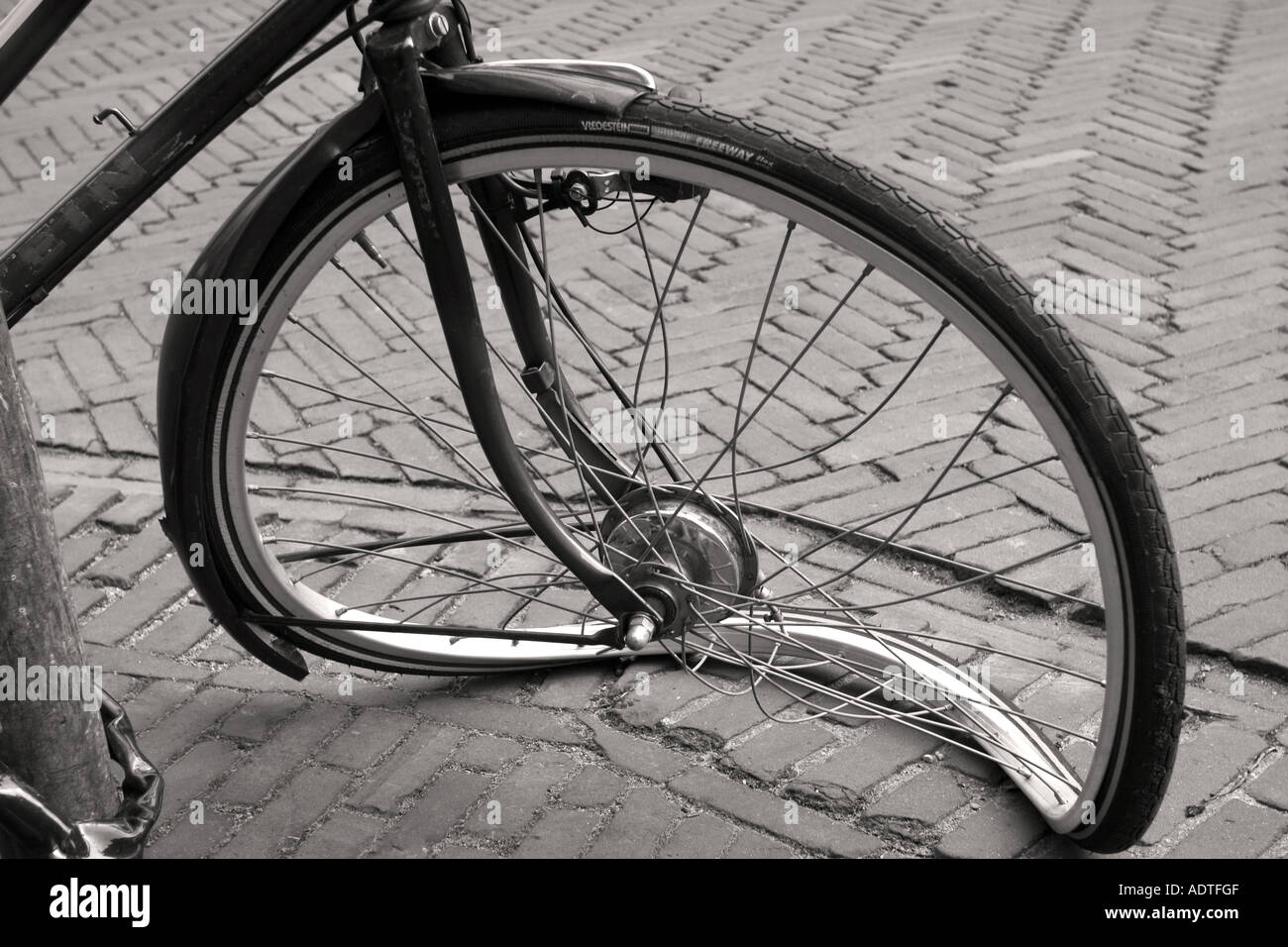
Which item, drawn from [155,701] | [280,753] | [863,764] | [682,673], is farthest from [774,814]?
[155,701]

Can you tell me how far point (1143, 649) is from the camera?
171cm

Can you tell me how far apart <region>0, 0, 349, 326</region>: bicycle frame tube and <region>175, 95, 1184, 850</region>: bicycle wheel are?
16 cm

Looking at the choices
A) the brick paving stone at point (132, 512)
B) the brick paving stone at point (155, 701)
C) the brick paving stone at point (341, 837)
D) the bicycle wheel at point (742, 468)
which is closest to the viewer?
the bicycle wheel at point (742, 468)

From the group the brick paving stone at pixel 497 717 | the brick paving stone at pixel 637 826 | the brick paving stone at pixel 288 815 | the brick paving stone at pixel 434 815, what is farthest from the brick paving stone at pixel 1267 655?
the brick paving stone at pixel 288 815

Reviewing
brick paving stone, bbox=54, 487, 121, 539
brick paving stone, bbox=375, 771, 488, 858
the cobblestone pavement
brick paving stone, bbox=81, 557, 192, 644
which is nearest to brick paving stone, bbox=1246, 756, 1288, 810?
the cobblestone pavement

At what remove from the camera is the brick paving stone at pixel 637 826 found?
205cm

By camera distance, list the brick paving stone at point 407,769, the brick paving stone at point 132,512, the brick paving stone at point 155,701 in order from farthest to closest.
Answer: the brick paving stone at point 132,512
the brick paving stone at point 155,701
the brick paving stone at point 407,769

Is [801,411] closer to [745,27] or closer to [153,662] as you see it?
[153,662]

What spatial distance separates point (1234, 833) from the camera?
2.00m

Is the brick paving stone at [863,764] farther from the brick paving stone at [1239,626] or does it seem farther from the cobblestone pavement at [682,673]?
the brick paving stone at [1239,626]

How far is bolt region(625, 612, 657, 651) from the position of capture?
1.97m

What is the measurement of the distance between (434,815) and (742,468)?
44.7 inches
